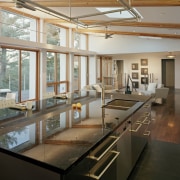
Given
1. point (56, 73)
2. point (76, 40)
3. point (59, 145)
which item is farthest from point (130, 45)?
point (59, 145)

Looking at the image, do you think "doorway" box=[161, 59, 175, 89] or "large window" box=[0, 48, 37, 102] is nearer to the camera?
"large window" box=[0, 48, 37, 102]

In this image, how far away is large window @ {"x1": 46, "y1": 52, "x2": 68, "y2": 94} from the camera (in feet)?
30.4

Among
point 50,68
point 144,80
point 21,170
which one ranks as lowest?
point 21,170

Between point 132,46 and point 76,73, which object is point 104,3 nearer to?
point 76,73

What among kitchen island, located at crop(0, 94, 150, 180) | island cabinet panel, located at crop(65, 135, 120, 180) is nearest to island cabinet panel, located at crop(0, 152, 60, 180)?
kitchen island, located at crop(0, 94, 150, 180)

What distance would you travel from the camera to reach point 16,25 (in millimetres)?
7332

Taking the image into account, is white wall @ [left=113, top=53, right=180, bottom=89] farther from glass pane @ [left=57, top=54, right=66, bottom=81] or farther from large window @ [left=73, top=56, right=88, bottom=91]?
glass pane @ [left=57, top=54, right=66, bottom=81]

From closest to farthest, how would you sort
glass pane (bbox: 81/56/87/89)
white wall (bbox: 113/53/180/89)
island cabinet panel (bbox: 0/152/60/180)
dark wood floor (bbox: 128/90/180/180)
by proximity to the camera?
island cabinet panel (bbox: 0/152/60/180)
dark wood floor (bbox: 128/90/180/180)
glass pane (bbox: 81/56/87/89)
white wall (bbox: 113/53/180/89)

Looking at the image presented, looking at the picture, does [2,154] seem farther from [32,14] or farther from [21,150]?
[32,14]

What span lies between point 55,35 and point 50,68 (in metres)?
1.59

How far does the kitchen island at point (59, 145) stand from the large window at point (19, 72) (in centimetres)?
500

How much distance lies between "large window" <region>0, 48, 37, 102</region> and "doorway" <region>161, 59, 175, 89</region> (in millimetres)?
10813

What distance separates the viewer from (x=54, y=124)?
84.3 inches

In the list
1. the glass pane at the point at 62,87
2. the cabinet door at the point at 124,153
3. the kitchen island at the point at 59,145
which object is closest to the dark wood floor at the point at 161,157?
the cabinet door at the point at 124,153
